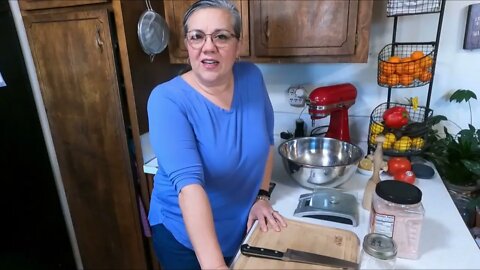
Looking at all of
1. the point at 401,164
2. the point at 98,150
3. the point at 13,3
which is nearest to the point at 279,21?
the point at 401,164

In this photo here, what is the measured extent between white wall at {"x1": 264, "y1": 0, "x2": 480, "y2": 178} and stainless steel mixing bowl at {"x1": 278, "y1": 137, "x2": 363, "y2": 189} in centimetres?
12

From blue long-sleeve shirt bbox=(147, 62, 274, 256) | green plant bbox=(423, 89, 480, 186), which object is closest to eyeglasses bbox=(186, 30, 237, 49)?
blue long-sleeve shirt bbox=(147, 62, 274, 256)

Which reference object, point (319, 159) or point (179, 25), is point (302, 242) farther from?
point (179, 25)

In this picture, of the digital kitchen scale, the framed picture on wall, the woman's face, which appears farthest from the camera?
the framed picture on wall

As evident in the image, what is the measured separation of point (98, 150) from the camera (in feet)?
4.84

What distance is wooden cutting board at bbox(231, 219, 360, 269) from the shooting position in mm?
743

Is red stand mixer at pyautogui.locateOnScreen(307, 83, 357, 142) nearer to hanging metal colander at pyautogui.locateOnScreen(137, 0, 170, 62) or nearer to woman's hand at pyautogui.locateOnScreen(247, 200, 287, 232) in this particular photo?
Result: woman's hand at pyautogui.locateOnScreen(247, 200, 287, 232)

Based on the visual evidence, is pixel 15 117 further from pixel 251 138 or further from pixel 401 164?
pixel 401 164

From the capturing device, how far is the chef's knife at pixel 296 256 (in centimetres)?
72

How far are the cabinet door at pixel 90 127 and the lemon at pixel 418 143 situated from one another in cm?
120

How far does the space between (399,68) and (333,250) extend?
0.75 metres

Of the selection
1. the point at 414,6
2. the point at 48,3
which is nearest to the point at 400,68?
the point at 414,6

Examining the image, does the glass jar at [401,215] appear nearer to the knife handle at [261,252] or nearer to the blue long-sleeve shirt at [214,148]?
the knife handle at [261,252]

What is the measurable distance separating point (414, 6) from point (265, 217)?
2.95 feet
